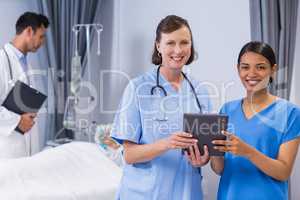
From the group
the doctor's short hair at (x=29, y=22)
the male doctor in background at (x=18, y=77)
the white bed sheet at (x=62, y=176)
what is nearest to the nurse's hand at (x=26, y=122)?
the male doctor in background at (x=18, y=77)

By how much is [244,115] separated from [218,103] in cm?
105

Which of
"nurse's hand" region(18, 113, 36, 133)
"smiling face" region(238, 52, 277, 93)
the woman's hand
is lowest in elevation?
"nurse's hand" region(18, 113, 36, 133)

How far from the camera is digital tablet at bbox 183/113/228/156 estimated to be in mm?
1304

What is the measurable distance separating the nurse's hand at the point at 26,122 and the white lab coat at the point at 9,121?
2 cm

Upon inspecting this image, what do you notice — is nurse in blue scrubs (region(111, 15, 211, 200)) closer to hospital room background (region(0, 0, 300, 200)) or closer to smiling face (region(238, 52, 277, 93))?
smiling face (region(238, 52, 277, 93))

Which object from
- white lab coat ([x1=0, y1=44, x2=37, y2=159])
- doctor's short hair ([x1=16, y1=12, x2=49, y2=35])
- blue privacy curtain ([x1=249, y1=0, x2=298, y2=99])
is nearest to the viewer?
blue privacy curtain ([x1=249, y1=0, x2=298, y2=99])

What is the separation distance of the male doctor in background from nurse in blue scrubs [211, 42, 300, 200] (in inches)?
57.5

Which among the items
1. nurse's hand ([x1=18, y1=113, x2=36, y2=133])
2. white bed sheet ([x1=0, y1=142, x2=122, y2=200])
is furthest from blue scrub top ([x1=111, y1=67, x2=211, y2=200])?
nurse's hand ([x1=18, y1=113, x2=36, y2=133])

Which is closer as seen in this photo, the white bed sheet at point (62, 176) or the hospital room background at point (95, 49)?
the white bed sheet at point (62, 176)

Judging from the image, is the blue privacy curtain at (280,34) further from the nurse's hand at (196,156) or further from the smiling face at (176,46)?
the nurse's hand at (196,156)

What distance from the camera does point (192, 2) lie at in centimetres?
262

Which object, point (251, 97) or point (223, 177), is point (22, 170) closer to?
point (223, 177)

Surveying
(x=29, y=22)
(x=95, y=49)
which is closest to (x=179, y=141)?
(x=29, y=22)

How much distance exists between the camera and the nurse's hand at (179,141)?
1.33 metres
